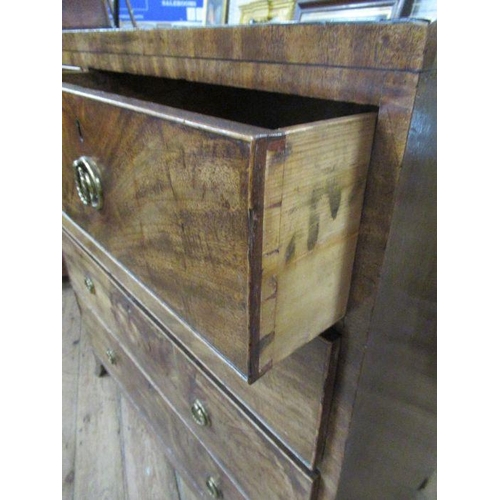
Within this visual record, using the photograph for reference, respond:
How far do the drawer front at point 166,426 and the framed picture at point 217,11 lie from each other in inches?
29.1

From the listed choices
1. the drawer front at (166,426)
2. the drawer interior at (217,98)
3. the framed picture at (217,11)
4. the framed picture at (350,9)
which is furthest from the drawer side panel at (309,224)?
the framed picture at (217,11)

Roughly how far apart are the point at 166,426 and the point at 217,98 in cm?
68

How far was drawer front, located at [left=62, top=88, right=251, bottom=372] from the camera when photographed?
23cm

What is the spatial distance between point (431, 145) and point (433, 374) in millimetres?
357

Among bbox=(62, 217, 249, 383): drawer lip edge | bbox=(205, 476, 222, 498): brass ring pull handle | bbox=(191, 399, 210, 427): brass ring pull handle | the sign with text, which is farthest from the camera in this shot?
the sign with text

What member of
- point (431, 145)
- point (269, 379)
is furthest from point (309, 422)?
point (431, 145)

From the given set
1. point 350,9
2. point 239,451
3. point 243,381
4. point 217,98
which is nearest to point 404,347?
point 243,381

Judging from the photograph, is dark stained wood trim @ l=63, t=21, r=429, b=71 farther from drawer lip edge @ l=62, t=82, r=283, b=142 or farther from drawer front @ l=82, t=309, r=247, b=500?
drawer front @ l=82, t=309, r=247, b=500

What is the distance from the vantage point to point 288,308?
0.28 meters

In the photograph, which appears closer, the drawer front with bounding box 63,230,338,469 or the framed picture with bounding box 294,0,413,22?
the drawer front with bounding box 63,230,338,469

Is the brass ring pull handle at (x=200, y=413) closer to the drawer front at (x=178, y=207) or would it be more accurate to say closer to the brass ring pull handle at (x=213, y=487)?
the brass ring pull handle at (x=213, y=487)

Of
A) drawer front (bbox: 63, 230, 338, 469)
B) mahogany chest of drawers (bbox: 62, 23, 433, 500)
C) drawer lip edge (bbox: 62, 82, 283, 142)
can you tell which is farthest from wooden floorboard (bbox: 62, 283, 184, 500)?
drawer lip edge (bbox: 62, 82, 283, 142)

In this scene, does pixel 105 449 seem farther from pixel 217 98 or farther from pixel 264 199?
pixel 264 199

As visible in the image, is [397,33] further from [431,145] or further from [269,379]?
[269,379]
